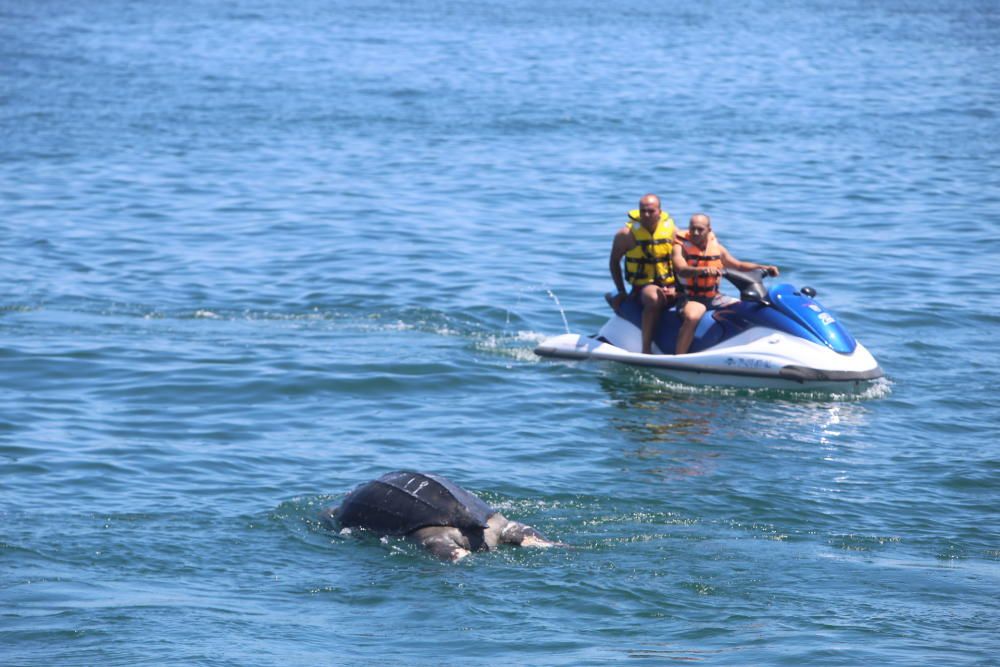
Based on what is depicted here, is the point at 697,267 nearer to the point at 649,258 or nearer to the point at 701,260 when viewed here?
the point at 701,260

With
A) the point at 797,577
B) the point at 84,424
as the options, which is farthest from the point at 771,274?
the point at 84,424

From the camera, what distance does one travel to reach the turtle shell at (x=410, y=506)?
945 cm

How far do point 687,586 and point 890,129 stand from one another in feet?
76.2

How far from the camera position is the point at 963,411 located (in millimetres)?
13359

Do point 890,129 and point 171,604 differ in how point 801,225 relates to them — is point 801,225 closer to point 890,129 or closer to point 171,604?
point 890,129

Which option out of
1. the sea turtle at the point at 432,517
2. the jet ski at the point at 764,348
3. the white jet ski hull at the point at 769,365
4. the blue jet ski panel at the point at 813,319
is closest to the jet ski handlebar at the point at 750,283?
the jet ski at the point at 764,348

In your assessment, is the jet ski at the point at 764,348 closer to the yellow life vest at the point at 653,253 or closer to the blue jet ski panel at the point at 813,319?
the blue jet ski panel at the point at 813,319

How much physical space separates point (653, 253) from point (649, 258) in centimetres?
7

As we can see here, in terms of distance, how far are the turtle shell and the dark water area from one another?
0.64 feet

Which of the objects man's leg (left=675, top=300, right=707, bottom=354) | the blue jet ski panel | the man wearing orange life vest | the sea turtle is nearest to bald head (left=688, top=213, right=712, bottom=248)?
the man wearing orange life vest

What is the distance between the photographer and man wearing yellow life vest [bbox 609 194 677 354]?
14.4 metres

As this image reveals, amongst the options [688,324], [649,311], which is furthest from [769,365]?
[649,311]

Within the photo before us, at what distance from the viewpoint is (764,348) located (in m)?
13.8

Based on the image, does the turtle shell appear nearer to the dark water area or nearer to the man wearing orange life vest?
the dark water area
